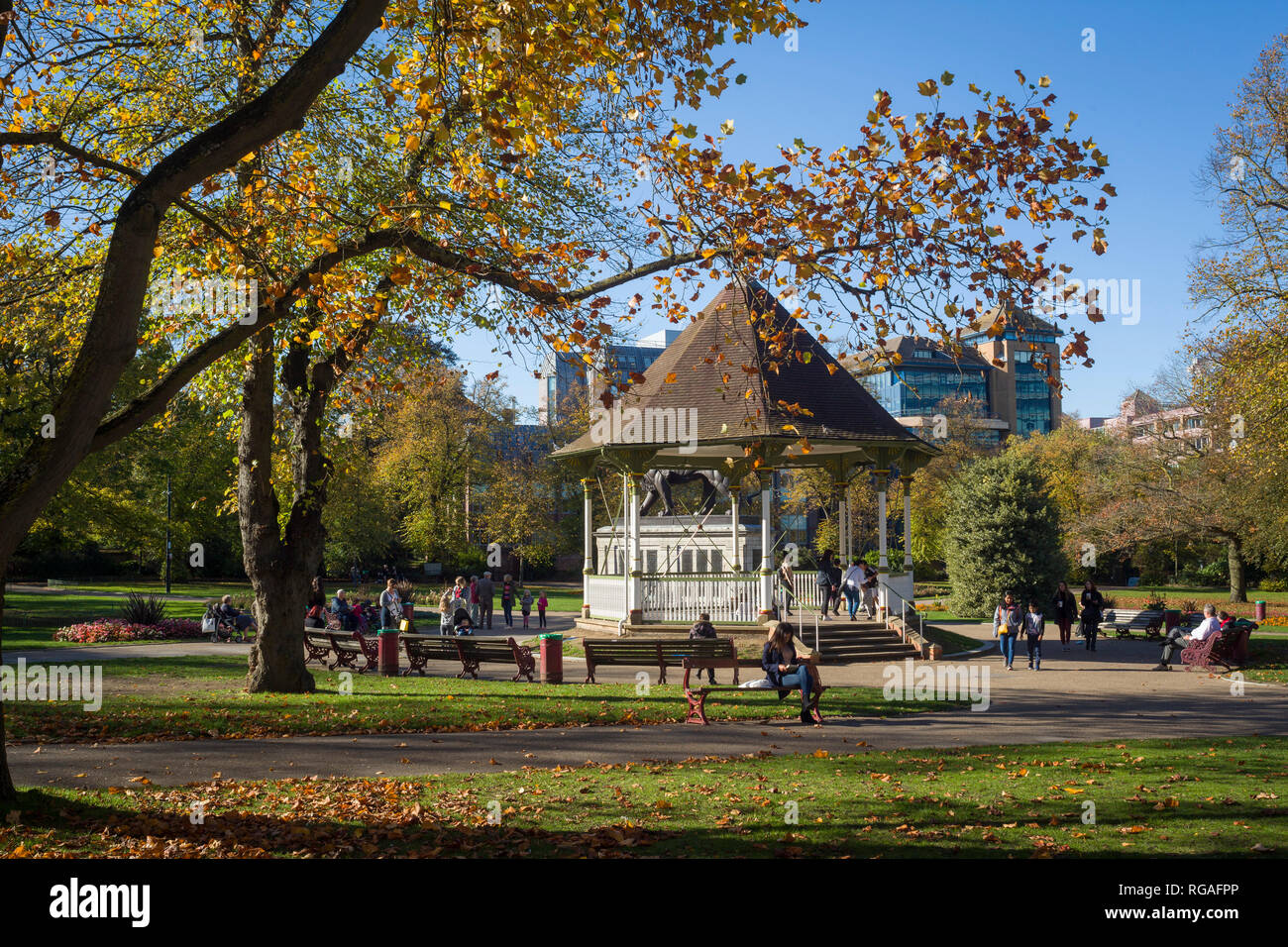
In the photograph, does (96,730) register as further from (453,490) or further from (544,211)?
(453,490)

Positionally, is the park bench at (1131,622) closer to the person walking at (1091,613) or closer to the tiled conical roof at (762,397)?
the person walking at (1091,613)

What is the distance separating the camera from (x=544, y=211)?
16.6 m

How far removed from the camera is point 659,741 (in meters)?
12.1

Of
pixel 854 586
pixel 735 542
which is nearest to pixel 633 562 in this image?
pixel 735 542

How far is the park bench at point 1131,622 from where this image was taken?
97.3ft

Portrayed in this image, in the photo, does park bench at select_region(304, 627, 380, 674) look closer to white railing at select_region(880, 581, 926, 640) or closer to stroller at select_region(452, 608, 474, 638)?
stroller at select_region(452, 608, 474, 638)

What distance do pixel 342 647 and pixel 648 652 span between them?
6783mm

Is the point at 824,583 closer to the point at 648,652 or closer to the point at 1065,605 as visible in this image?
the point at 1065,605

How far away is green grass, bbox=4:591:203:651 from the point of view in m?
24.7

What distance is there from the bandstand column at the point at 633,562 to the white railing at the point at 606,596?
0.47 meters

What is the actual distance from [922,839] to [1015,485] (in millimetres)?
30289

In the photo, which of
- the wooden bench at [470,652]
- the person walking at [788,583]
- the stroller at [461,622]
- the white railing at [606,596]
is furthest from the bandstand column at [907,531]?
the stroller at [461,622]

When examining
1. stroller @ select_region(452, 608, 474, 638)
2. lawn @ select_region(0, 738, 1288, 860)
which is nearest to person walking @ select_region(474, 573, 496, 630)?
stroller @ select_region(452, 608, 474, 638)

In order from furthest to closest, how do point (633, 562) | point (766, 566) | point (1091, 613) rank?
point (1091, 613) < point (633, 562) < point (766, 566)
